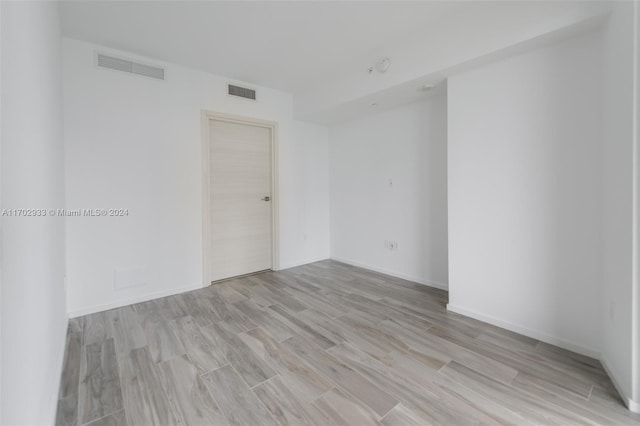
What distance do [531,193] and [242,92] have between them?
3.31m

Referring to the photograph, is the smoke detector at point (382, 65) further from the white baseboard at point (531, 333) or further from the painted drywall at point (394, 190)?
the white baseboard at point (531, 333)

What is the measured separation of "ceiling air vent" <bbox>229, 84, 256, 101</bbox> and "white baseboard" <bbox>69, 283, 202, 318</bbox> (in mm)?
2404

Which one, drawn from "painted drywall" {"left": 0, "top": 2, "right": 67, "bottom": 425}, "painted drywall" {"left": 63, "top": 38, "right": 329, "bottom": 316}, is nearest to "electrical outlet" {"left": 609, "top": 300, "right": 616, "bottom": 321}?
"painted drywall" {"left": 0, "top": 2, "right": 67, "bottom": 425}

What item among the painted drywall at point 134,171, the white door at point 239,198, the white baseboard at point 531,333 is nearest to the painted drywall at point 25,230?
the painted drywall at point 134,171

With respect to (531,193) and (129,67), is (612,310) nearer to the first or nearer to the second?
(531,193)

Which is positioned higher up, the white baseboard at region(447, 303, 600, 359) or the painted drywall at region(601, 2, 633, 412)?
the painted drywall at region(601, 2, 633, 412)

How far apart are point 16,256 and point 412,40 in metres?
3.08

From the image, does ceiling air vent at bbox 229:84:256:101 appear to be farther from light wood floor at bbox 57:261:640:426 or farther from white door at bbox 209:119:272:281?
light wood floor at bbox 57:261:640:426

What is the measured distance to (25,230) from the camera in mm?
1036

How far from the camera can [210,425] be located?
1.40m

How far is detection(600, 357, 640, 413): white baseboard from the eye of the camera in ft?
4.81

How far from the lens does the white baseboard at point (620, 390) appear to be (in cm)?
147

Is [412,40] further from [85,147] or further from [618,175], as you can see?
[85,147]

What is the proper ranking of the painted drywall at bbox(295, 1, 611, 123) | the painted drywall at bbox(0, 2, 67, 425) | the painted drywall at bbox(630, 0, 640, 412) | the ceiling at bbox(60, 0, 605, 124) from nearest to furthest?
the painted drywall at bbox(0, 2, 67, 425), the painted drywall at bbox(630, 0, 640, 412), the painted drywall at bbox(295, 1, 611, 123), the ceiling at bbox(60, 0, 605, 124)
